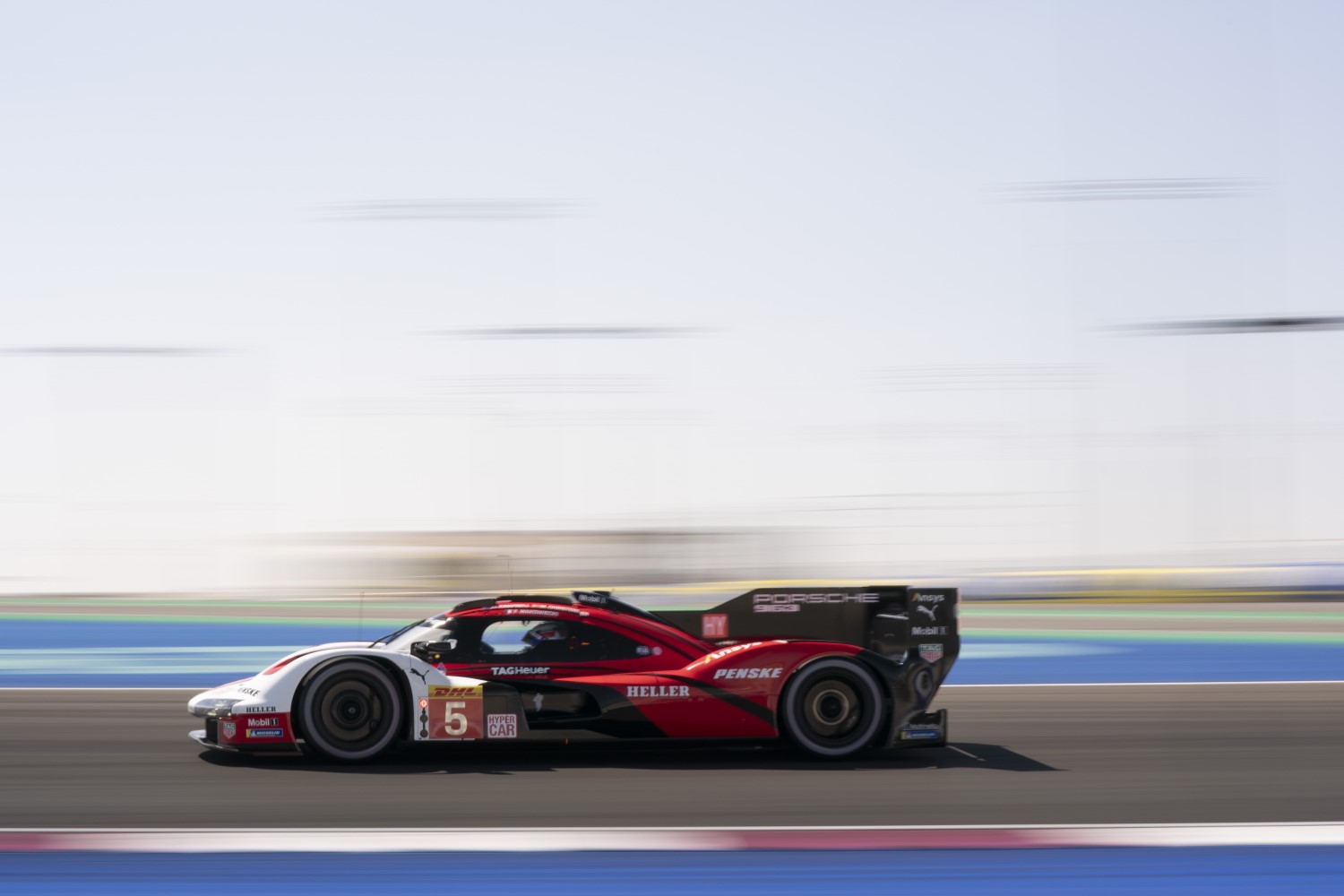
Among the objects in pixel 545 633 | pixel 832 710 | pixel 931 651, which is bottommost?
pixel 832 710

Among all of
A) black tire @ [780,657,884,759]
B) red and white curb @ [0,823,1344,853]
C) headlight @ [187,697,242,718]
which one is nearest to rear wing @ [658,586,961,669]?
black tire @ [780,657,884,759]

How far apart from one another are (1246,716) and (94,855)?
24.5ft

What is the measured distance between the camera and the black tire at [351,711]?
7.13 meters

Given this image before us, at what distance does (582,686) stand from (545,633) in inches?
14.9

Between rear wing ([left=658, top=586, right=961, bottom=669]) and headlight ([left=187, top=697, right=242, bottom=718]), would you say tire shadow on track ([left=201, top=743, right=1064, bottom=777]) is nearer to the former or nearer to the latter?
headlight ([left=187, top=697, right=242, bottom=718])

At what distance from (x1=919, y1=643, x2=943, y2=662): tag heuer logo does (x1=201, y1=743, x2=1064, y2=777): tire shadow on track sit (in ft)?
1.84

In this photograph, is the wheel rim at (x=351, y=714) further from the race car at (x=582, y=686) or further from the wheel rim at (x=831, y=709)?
the wheel rim at (x=831, y=709)

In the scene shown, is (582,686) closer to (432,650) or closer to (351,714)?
(432,650)

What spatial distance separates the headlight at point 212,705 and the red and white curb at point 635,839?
56.3 inches

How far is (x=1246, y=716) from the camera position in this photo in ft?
30.6

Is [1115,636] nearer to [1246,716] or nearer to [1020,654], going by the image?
[1020,654]

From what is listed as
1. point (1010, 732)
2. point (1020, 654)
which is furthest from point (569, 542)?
point (1010, 732)

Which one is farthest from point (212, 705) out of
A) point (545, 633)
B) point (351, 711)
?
point (545, 633)

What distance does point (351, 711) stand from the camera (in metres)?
7.18
